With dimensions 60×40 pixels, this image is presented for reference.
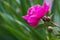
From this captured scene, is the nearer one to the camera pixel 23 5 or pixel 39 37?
pixel 39 37

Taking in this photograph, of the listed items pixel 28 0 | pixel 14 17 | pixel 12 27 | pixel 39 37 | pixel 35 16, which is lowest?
pixel 35 16

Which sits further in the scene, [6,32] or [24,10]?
[24,10]

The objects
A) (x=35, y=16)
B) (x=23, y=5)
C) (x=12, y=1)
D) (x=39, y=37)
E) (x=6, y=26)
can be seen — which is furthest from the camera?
(x=12, y=1)

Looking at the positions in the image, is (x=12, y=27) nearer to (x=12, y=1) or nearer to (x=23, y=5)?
(x=23, y=5)

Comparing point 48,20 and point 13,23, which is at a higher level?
point 13,23

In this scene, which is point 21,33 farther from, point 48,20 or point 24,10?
point 48,20

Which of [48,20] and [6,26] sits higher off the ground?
[6,26]

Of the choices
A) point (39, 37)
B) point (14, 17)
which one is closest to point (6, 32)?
point (14, 17)

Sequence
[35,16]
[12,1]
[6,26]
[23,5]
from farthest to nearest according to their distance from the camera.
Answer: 1. [12,1]
2. [23,5]
3. [6,26]
4. [35,16]

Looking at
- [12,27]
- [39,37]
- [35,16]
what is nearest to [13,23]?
[12,27]
